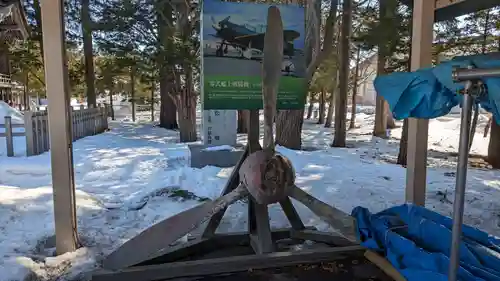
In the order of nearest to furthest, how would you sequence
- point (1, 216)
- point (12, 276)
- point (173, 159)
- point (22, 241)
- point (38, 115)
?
point (12, 276) → point (22, 241) → point (1, 216) → point (173, 159) → point (38, 115)

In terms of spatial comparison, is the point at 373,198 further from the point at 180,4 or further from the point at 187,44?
the point at 180,4

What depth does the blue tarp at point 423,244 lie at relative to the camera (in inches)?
93.1

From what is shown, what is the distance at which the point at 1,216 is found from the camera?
4.18 meters

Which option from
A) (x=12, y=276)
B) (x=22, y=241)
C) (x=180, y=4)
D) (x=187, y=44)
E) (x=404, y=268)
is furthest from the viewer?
(x=180, y=4)

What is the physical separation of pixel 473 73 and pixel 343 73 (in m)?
10.2

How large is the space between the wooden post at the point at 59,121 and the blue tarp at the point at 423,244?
2.60 metres

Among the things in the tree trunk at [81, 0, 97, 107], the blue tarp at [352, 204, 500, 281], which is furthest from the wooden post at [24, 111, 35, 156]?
the blue tarp at [352, 204, 500, 281]

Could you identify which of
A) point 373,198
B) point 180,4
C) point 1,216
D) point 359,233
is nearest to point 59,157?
point 1,216

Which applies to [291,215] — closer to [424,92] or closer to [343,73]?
[424,92]

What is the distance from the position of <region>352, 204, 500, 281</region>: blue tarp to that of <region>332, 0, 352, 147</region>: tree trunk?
814 cm

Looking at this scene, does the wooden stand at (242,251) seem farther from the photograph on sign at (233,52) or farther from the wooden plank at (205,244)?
the photograph on sign at (233,52)

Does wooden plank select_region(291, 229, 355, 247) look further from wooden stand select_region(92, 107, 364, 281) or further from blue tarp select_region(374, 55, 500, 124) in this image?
blue tarp select_region(374, 55, 500, 124)

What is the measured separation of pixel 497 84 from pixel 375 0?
38.5 feet

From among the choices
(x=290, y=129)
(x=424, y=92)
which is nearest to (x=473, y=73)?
(x=424, y=92)
